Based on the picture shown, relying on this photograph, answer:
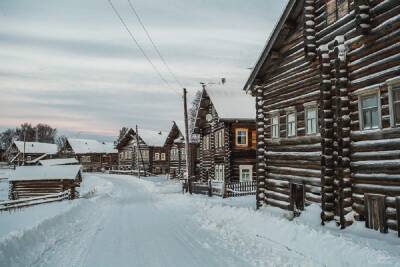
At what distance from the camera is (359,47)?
12742mm

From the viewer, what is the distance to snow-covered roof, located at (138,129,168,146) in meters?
69.5

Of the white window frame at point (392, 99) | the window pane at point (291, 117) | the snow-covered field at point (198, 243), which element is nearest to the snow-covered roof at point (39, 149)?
the snow-covered field at point (198, 243)

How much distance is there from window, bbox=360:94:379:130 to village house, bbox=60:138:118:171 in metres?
82.8

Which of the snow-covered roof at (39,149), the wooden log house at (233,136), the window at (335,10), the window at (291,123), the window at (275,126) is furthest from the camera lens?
the snow-covered roof at (39,149)

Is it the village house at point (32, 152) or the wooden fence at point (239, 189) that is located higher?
the village house at point (32, 152)

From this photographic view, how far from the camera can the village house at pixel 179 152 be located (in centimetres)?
5288

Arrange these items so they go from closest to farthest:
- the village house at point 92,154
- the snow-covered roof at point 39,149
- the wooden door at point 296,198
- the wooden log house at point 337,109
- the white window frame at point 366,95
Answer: the wooden log house at point 337,109 → the white window frame at point 366,95 → the wooden door at point 296,198 → the village house at point 92,154 → the snow-covered roof at point 39,149

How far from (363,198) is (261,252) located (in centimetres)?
389

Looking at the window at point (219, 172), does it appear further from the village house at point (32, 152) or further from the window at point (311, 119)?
the village house at point (32, 152)

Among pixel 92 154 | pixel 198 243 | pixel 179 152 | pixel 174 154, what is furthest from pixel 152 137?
pixel 198 243

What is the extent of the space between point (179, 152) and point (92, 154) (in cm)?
4375

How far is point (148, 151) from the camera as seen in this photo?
227 feet

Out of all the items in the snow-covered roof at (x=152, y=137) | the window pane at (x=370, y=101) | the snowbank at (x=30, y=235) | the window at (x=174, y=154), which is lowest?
the snowbank at (x=30, y=235)

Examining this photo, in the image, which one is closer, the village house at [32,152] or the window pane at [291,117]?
the window pane at [291,117]
